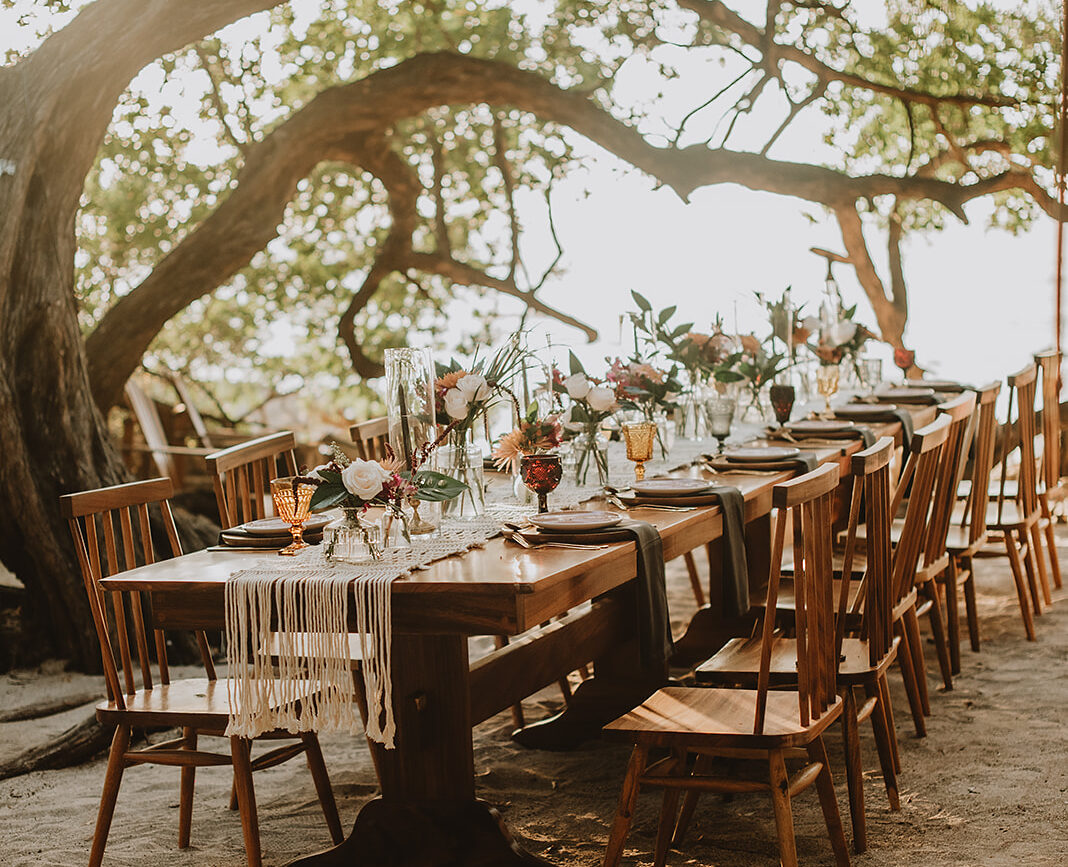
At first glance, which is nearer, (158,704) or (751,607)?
(158,704)

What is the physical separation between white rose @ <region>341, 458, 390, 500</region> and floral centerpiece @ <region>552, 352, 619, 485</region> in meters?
0.97

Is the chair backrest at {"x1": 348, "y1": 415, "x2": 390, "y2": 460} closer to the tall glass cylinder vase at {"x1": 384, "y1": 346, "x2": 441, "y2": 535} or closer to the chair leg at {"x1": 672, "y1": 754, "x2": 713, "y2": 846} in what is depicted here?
the tall glass cylinder vase at {"x1": 384, "y1": 346, "x2": 441, "y2": 535}

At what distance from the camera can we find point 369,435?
3756 millimetres

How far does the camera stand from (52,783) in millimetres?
3369

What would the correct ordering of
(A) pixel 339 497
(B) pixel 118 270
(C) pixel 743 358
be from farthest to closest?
(B) pixel 118 270 < (C) pixel 743 358 < (A) pixel 339 497

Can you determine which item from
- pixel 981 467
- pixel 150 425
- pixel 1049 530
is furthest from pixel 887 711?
pixel 150 425

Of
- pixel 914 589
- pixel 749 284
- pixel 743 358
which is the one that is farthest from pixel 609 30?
pixel 914 589

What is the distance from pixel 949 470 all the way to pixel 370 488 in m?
1.85

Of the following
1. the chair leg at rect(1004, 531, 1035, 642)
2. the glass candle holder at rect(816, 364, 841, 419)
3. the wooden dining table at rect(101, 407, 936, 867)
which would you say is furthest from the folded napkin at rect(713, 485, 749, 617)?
the glass candle holder at rect(816, 364, 841, 419)

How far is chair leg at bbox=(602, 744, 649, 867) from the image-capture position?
2.18 meters

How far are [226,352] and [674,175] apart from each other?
13.2ft

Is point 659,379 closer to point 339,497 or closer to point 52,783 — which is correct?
point 339,497

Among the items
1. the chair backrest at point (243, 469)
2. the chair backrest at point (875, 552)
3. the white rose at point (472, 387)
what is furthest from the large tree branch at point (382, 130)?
the chair backrest at point (875, 552)

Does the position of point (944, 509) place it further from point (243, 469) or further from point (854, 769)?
point (243, 469)
